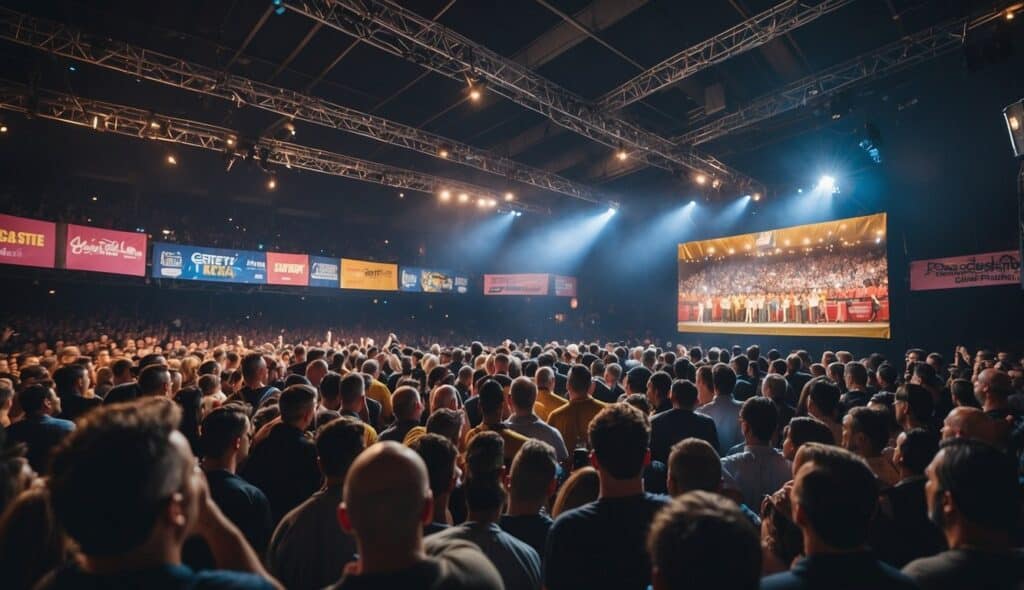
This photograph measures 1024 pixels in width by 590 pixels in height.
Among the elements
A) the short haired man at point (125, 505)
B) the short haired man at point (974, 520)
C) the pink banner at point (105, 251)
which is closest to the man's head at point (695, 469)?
the short haired man at point (974, 520)

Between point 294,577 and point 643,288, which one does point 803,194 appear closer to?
point 643,288

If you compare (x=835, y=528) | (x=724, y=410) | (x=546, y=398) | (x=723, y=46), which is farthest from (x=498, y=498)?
(x=723, y=46)

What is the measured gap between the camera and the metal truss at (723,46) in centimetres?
695

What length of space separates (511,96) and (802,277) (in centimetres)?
1027

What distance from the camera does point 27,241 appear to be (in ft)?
34.0

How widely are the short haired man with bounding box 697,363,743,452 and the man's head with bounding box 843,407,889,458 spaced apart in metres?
1.39

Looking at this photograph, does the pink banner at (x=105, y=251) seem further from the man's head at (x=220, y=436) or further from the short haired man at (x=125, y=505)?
the short haired man at (x=125, y=505)

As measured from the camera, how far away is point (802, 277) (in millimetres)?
13523

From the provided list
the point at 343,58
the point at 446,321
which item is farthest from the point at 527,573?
the point at 446,321

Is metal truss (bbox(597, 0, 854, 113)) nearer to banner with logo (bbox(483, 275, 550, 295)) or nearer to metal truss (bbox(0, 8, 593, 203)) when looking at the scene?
metal truss (bbox(0, 8, 593, 203))

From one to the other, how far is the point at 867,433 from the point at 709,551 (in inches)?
93.7

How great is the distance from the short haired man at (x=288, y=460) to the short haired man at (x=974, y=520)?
9.09 feet

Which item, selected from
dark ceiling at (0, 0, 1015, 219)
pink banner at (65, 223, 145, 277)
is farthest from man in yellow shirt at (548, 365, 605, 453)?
pink banner at (65, 223, 145, 277)

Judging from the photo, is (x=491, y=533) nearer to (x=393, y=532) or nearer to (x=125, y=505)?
(x=393, y=532)
